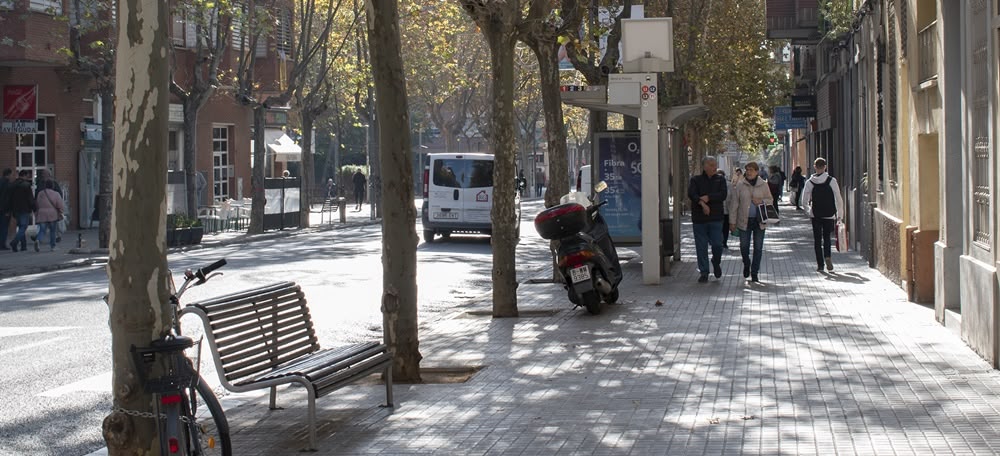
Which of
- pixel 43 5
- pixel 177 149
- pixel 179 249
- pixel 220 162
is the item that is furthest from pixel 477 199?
pixel 220 162

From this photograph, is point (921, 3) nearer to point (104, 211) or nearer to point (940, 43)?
point (940, 43)

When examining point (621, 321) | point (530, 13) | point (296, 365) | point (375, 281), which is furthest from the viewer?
point (375, 281)

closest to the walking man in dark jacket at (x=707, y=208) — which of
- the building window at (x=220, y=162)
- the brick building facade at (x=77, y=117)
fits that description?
the brick building facade at (x=77, y=117)

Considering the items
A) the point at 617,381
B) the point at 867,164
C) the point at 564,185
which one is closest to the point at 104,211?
the point at 564,185

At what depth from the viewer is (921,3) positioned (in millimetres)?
14391

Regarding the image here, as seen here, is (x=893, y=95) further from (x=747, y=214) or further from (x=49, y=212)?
(x=49, y=212)

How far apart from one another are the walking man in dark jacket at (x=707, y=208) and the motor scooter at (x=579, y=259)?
3198mm

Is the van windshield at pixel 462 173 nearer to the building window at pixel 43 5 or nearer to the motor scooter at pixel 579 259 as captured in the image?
the building window at pixel 43 5

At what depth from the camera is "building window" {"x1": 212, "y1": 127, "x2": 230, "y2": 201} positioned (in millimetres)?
45938

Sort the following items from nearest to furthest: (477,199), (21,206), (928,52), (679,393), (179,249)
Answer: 1. (679,393)
2. (928,52)
3. (21,206)
4. (179,249)
5. (477,199)

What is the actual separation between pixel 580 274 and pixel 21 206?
1713 cm

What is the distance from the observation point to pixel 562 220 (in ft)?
48.0

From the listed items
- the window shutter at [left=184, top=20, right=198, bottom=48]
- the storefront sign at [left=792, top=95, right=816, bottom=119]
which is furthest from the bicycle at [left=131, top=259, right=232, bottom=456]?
the storefront sign at [left=792, top=95, right=816, bottom=119]

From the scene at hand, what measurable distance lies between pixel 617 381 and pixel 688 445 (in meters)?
2.42
